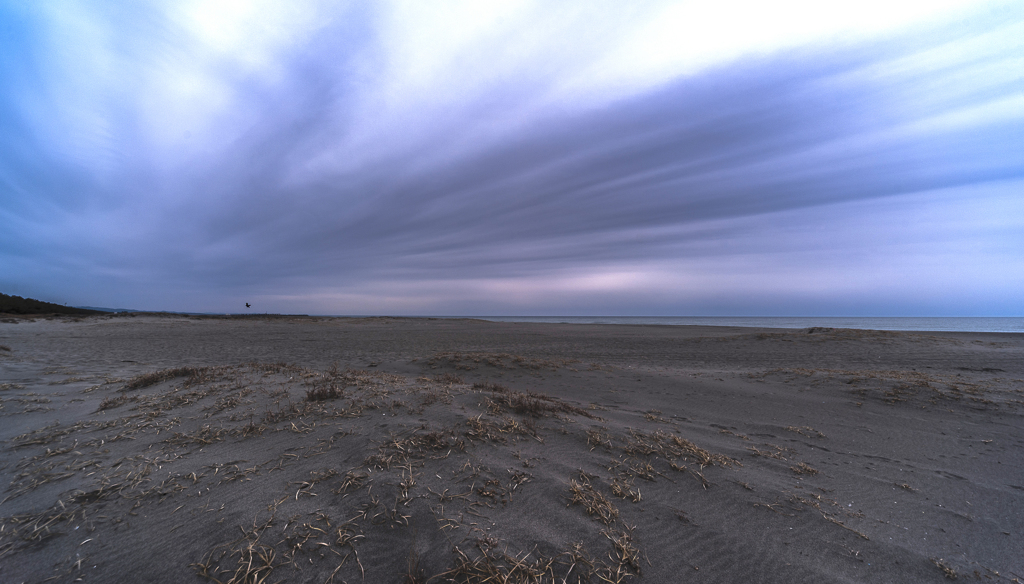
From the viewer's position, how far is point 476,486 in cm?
333

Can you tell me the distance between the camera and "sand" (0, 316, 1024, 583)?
8.17 feet

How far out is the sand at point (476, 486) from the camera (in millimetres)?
2490

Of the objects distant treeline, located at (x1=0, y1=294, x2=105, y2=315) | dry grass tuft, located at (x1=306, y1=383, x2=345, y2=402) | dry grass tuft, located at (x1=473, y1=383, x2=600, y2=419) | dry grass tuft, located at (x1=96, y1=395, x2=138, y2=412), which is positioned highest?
distant treeline, located at (x1=0, y1=294, x2=105, y2=315)

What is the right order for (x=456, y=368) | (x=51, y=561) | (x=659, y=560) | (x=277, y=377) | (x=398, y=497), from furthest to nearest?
(x=456, y=368), (x=277, y=377), (x=398, y=497), (x=659, y=560), (x=51, y=561)

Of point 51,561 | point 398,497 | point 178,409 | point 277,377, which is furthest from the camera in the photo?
point 277,377

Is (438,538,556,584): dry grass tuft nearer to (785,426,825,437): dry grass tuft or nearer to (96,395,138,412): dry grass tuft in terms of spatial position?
(785,426,825,437): dry grass tuft

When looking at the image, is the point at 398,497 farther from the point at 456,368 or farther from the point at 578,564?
the point at 456,368

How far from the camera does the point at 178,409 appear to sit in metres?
5.20

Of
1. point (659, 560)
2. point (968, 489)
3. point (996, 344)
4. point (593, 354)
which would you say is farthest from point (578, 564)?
point (996, 344)

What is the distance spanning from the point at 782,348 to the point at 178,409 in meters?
21.6

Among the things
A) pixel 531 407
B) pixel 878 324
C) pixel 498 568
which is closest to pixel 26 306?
pixel 531 407

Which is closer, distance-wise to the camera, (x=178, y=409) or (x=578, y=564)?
(x=578, y=564)

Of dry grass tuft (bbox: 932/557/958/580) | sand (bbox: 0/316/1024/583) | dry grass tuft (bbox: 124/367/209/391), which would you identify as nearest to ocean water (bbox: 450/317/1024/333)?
sand (bbox: 0/316/1024/583)

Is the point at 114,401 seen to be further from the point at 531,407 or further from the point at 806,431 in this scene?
the point at 806,431
